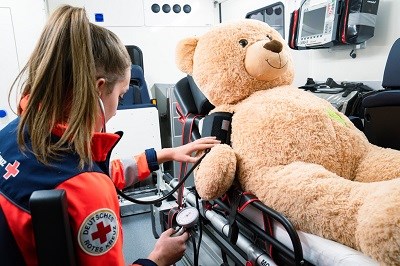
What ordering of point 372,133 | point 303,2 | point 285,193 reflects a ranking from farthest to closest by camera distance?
point 303,2
point 372,133
point 285,193

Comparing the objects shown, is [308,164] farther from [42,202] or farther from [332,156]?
[42,202]

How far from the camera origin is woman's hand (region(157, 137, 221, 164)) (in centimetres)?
132

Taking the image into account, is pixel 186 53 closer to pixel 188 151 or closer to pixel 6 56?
pixel 188 151

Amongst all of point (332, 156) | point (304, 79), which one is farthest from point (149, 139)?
point (332, 156)

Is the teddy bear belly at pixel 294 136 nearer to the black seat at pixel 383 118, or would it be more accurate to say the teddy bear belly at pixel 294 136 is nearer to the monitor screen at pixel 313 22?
the black seat at pixel 383 118

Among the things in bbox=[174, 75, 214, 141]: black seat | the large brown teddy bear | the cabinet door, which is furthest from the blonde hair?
the cabinet door

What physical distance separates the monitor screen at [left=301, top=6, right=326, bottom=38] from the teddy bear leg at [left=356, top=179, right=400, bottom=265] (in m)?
2.19

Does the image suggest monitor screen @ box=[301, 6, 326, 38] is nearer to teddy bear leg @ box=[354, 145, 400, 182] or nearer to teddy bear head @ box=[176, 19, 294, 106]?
teddy bear head @ box=[176, 19, 294, 106]

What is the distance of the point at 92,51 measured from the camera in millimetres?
877

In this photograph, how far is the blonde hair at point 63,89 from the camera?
0.80 metres

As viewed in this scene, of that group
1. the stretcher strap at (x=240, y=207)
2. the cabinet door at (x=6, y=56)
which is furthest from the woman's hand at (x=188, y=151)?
the cabinet door at (x=6, y=56)

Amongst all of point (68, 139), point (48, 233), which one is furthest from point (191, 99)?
point (48, 233)

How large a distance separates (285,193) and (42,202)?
2.19 ft

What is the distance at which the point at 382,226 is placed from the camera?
0.69m
